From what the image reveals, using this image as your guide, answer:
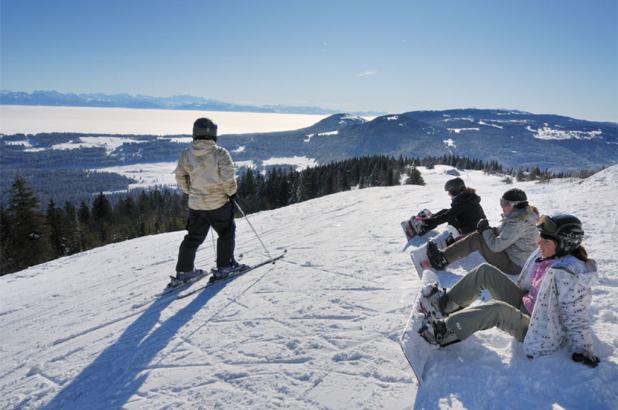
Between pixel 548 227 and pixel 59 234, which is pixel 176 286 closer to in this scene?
pixel 548 227

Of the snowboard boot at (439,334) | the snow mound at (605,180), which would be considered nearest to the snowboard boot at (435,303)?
the snowboard boot at (439,334)

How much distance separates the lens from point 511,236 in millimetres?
4797

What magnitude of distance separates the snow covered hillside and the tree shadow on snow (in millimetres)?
18

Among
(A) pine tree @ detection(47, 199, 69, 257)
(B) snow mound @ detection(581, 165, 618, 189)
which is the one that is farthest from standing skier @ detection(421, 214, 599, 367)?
(A) pine tree @ detection(47, 199, 69, 257)

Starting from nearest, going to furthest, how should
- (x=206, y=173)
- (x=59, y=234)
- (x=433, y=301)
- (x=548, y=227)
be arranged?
1. (x=548, y=227)
2. (x=433, y=301)
3. (x=206, y=173)
4. (x=59, y=234)

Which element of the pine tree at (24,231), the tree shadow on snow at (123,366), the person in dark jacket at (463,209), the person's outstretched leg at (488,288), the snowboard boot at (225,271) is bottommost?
the pine tree at (24,231)

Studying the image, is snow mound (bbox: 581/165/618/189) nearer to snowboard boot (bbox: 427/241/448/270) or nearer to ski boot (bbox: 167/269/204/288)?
snowboard boot (bbox: 427/241/448/270)

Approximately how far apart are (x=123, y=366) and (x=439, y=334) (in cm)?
342

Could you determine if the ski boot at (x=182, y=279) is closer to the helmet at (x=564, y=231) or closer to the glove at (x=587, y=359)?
the helmet at (x=564, y=231)

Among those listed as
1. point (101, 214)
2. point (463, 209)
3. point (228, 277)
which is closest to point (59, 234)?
point (101, 214)

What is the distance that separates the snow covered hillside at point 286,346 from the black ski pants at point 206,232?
59 centimetres

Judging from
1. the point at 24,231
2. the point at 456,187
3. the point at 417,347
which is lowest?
the point at 24,231

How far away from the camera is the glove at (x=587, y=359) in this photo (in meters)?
3.07

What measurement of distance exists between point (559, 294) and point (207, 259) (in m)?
7.30
